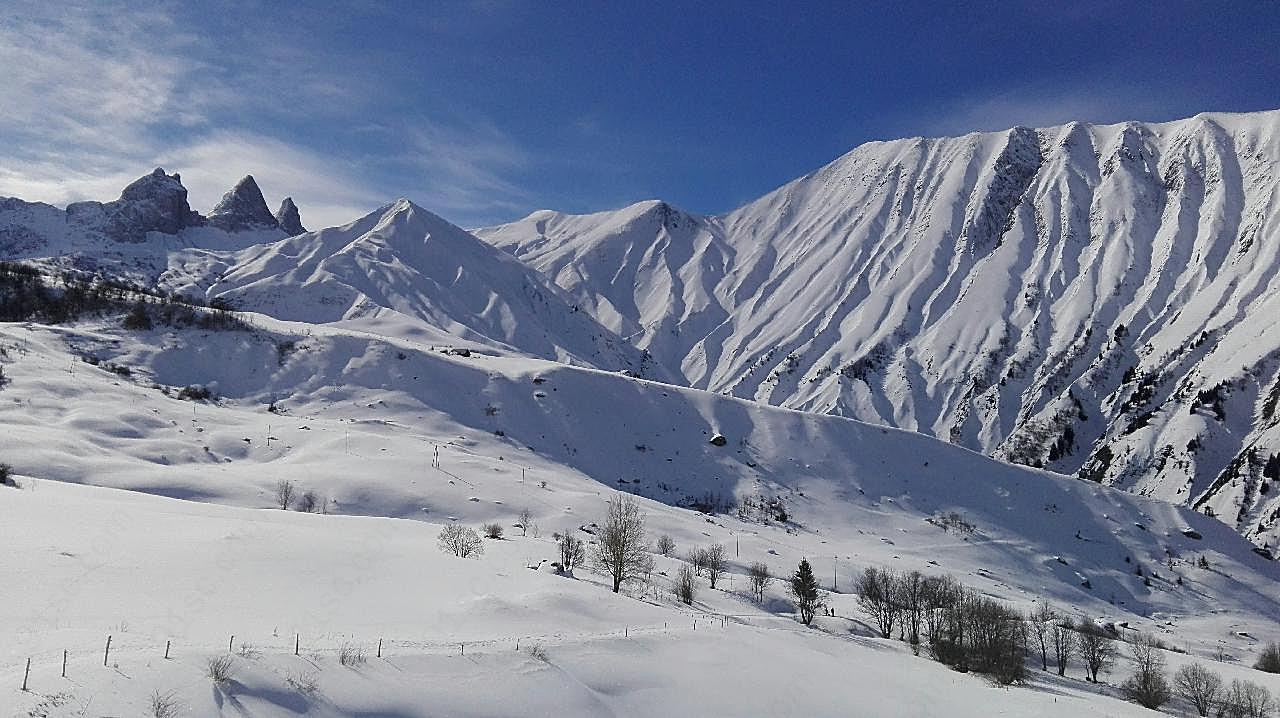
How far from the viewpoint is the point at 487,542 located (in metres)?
64.3

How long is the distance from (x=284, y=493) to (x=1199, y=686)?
299 ft

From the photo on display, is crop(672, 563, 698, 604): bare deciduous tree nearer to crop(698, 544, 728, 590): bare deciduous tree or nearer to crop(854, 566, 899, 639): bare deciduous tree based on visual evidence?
crop(698, 544, 728, 590): bare deciduous tree

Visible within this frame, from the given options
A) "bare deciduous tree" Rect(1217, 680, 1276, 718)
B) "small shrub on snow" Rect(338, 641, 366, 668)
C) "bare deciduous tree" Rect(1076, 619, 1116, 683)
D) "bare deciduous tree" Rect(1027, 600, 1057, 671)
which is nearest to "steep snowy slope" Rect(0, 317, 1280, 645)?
"bare deciduous tree" Rect(1027, 600, 1057, 671)

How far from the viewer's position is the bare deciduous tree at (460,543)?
52.8m

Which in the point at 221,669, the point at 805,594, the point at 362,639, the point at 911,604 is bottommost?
the point at 911,604

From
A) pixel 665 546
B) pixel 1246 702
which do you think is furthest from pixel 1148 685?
pixel 665 546

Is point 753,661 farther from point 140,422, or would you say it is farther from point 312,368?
point 312,368

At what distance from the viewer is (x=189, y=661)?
21500mm

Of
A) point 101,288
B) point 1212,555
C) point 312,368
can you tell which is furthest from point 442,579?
point 101,288

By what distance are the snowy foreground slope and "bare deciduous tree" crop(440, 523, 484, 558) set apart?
193 centimetres

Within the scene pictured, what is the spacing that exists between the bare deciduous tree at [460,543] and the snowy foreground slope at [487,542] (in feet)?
6.32

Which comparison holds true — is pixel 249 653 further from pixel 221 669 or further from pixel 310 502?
pixel 310 502

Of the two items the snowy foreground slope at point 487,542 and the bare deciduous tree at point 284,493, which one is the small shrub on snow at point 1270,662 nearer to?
the snowy foreground slope at point 487,542

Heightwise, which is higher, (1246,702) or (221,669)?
(221,669)
